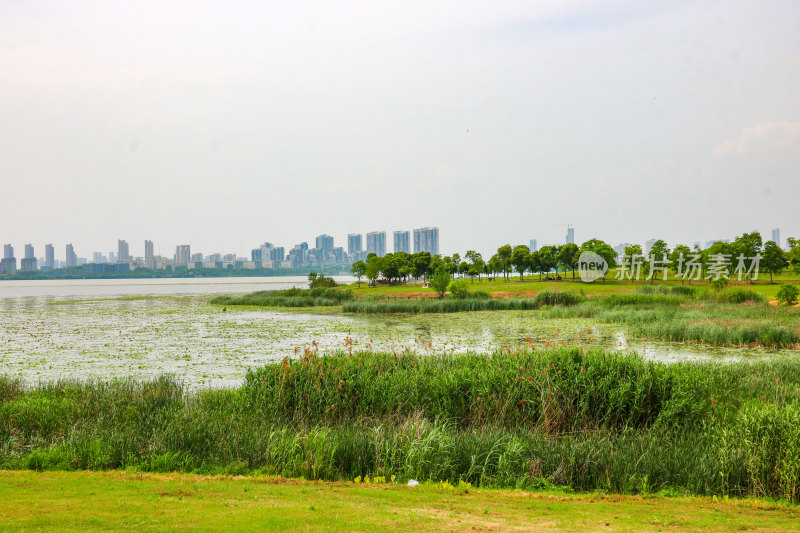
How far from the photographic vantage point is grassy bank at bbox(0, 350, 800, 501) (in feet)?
27.0

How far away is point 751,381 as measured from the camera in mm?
13438

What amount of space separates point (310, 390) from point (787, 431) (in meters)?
8.90

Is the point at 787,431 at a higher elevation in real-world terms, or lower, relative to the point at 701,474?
higher

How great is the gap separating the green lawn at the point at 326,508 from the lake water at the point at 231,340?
591 centimetres

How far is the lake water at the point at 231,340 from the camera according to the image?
1816 cm

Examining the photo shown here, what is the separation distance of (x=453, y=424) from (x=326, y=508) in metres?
5.23

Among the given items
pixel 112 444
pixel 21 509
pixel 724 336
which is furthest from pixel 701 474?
pixel 724 336

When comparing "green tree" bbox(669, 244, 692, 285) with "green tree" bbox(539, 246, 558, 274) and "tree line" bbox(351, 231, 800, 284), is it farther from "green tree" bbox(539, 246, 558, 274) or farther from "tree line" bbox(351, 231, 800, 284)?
"green tree" bbox(539, 246, 558, 274)

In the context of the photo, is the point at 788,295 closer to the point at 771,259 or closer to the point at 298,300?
the point at 771,259

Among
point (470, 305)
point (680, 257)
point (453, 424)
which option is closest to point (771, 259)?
point (680, 257)

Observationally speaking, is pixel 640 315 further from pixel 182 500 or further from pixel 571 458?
pixel 182 500

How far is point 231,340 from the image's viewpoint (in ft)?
85.5

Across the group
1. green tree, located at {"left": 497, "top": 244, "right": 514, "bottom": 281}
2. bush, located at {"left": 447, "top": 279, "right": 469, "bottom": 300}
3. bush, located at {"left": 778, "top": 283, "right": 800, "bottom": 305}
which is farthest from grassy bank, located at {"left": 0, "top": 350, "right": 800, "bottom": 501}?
green tree, located at {"left": 497, "top": 244, "right": 514, "bottom": 281}

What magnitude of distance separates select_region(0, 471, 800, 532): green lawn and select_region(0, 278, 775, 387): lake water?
19.4ft
